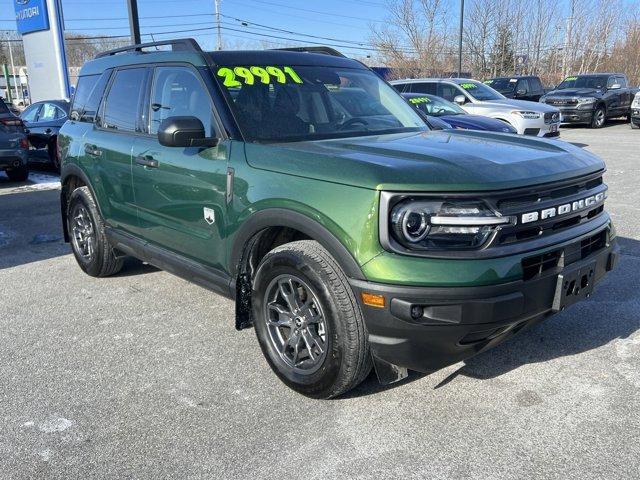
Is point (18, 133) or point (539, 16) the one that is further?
point (539, 16)

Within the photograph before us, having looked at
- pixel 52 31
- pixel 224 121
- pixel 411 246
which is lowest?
pixel 411 246

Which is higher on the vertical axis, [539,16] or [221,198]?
[539,16]

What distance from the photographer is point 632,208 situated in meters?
7.37

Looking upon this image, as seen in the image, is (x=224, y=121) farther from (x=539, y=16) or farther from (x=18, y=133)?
(x=539, y=16)

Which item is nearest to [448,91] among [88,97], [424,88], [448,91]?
[448,91]

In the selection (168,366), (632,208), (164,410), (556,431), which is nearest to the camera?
(556,431)

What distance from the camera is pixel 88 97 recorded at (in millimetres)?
5246

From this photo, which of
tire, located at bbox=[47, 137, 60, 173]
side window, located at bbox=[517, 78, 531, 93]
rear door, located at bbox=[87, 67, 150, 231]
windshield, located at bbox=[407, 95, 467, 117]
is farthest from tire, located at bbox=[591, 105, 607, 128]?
rear door, located at bbox=[87, 67, 150, 231]

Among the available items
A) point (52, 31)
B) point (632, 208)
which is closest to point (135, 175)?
point (632, 208)

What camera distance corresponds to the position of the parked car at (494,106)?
511 inches

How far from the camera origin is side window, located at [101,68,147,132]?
4.42 m

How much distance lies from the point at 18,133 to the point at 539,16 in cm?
3505

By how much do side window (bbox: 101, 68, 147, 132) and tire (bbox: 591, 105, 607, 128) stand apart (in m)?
18.8

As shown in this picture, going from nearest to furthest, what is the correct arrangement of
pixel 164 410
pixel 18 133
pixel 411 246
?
pixel 411 246
pixel 164 410
pixel 18 133
